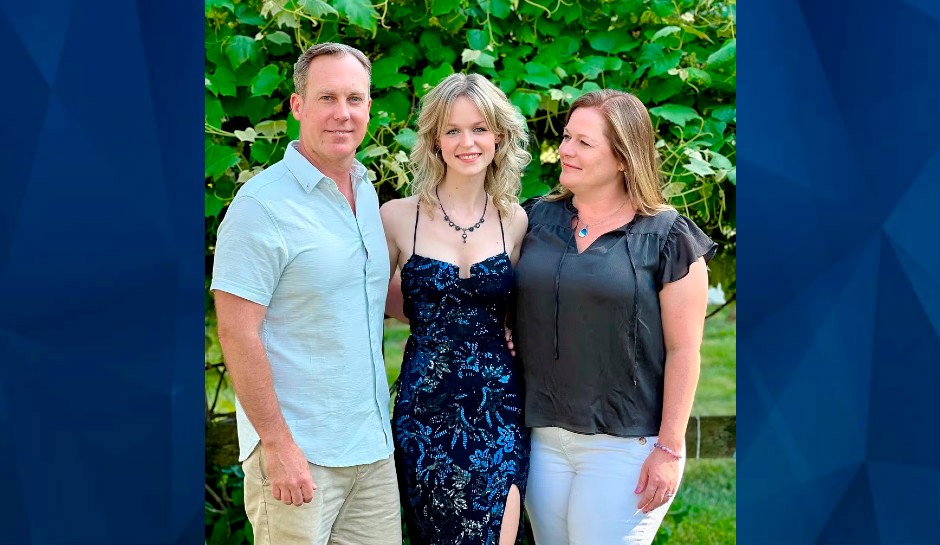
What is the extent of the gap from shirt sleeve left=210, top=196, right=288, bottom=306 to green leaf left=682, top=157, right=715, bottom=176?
1.34 metres

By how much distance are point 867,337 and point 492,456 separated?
42.3 inches

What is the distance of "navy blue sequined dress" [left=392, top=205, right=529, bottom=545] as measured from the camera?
2.69 meters

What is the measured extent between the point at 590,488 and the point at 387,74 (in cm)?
136

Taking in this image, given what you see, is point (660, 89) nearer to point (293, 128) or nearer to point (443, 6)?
point (443, 6)

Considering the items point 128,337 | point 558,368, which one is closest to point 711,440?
point 558,368

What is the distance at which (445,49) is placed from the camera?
10.7ft

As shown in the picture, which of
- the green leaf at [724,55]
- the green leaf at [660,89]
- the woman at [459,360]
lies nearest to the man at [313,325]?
the woman at [459,360]

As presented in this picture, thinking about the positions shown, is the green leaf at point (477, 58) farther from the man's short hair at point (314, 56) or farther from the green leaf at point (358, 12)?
the man's short hair at point (314, 56)

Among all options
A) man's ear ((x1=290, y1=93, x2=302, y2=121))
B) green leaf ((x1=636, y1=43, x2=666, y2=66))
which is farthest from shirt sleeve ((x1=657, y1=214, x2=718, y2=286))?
man's ear ((x1=290, y1=93, x2=302, y2=121))

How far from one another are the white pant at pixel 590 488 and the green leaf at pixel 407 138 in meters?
0.92

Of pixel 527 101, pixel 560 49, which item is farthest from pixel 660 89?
pixel 527 101

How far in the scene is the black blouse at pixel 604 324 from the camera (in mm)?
2660

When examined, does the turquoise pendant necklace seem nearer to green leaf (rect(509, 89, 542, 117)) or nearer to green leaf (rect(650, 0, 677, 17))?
green leaf (rect(509, 89, 542, 117))

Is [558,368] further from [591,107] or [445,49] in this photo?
[445,49]
